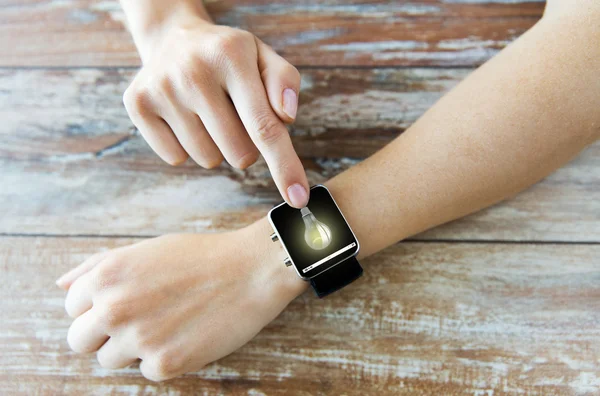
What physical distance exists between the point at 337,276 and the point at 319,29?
596mm

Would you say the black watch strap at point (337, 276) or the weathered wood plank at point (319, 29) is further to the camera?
the weathered wood plank at point (319, 29)

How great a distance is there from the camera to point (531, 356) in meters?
0.90

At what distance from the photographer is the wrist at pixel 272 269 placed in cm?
89

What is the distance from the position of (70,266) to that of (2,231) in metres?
Answer: 0.18

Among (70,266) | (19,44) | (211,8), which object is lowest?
(70,266)

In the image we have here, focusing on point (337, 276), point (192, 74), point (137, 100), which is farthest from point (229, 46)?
point (337, 276)

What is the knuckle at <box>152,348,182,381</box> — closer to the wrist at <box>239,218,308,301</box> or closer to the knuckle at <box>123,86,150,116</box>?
the wrist at <box>239,218,308,301</box>

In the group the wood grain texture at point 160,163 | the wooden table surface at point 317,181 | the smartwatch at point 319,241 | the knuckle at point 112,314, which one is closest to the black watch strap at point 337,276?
the smartwatch at point 319,241

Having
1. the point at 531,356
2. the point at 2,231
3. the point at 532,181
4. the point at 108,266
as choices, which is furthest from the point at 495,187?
the point at 2,231

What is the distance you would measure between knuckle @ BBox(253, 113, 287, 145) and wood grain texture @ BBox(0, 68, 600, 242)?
0.26 m

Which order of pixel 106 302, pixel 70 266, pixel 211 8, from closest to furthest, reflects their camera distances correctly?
pixel 106 302 → pixel 70 266 → pixel 211 8

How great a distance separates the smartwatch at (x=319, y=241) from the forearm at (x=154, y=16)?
44 cm

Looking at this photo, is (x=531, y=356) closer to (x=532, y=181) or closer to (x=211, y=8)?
(x=532, y=181)

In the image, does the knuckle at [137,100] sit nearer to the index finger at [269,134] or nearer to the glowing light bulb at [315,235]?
the index finger at [269,134]
